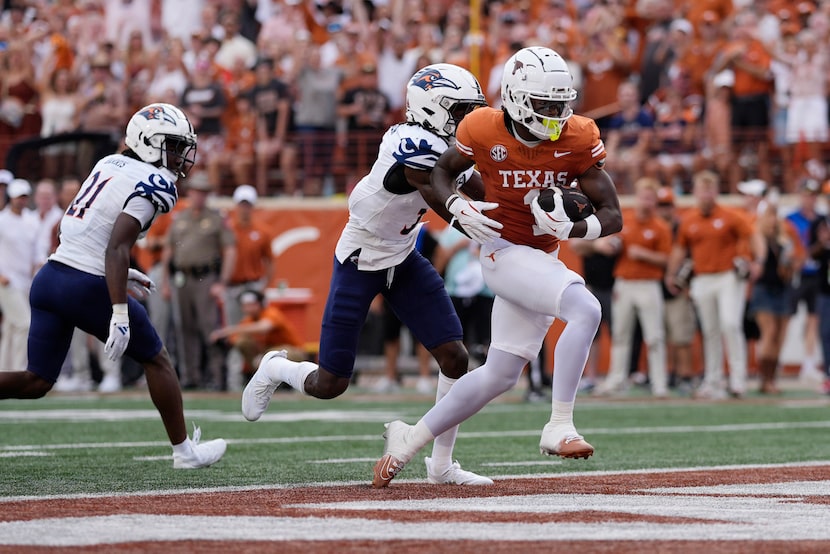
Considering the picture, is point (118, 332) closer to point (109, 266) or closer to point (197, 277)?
point (109, 266)

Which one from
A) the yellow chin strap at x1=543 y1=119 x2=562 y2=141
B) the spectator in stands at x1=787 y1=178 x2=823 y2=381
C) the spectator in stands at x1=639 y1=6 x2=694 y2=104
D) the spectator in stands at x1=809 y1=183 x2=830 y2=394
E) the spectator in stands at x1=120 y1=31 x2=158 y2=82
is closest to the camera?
the yellow chin strap at x1=543 y1=119 x2=562 y2=141

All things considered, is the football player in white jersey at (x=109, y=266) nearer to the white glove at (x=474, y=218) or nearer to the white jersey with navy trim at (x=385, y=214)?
the white jersey with navy trim at (x=385, y=214)

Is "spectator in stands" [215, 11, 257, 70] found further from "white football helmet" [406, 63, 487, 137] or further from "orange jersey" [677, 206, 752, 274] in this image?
"white football helmet" [406, 63, 487, 137]

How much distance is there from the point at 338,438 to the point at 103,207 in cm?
278

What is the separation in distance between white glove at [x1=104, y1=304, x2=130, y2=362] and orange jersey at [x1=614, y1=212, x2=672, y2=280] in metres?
7.92

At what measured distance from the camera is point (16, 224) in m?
14.0

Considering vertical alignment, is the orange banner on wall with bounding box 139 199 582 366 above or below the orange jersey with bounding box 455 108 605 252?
below

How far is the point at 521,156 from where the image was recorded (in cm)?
599

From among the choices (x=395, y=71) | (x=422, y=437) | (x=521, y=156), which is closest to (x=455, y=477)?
(x=422, y=437)

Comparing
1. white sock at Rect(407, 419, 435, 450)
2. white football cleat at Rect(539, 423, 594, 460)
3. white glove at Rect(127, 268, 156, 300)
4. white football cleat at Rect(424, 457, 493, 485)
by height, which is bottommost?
white football cleat at Rect(424, 457, 493, 485)

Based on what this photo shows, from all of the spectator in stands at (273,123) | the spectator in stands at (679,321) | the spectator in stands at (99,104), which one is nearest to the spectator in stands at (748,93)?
the spectator in stands at (679,321)

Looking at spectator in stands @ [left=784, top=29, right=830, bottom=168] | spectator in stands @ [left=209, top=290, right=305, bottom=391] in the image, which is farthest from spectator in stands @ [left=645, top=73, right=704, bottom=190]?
spectator in stands @ [left=209, top=290, right=305, bottom=391]

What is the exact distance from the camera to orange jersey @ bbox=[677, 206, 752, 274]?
1322cm

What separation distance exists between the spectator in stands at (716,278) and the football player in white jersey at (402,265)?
279 inches
